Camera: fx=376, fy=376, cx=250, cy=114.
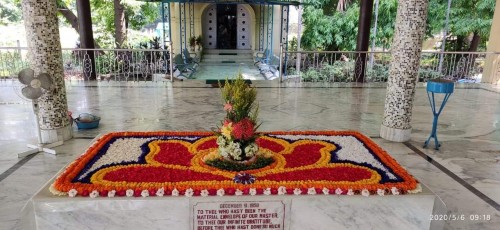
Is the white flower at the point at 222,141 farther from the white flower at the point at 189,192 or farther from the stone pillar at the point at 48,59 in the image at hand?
the stone pillar at the point at 48,59

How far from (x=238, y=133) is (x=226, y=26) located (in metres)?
14.9

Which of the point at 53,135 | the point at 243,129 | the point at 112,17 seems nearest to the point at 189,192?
the point at 243,129

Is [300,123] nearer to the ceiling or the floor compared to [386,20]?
nearer to the floor

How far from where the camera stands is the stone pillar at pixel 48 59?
14.7 feet

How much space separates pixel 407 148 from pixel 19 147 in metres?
4.97

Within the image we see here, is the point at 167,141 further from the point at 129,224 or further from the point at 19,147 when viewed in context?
the point at 19,147

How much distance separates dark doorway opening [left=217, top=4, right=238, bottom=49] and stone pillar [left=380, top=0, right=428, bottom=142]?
42.6 ft

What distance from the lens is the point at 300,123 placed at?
602 cm

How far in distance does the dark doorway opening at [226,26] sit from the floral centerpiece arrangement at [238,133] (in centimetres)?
1459

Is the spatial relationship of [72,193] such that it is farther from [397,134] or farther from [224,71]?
[224,71]

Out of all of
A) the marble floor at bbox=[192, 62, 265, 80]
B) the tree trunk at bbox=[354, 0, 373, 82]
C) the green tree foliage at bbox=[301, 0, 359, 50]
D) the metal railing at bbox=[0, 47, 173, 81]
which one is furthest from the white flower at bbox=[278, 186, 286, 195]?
the green tree foliage at bbox=[301, 0, 359, 50]

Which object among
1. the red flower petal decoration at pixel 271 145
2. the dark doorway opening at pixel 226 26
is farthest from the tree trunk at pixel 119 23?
the red flower petal decoration at pixel 271 145

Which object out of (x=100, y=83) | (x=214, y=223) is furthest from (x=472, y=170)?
(x=100, y=83)
